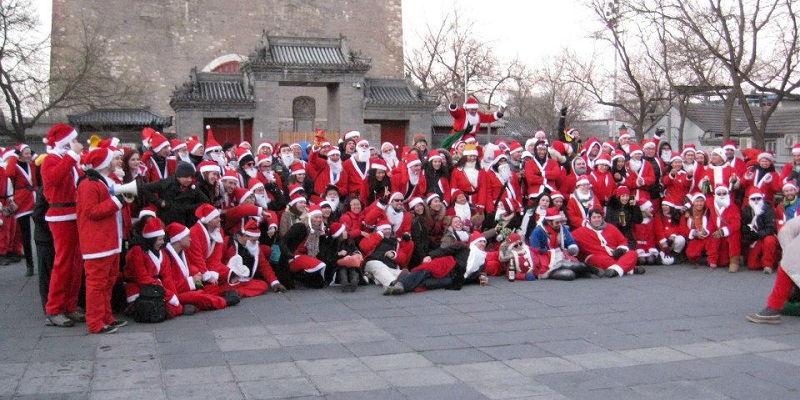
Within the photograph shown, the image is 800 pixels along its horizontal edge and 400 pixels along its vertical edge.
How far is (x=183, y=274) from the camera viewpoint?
8641mm

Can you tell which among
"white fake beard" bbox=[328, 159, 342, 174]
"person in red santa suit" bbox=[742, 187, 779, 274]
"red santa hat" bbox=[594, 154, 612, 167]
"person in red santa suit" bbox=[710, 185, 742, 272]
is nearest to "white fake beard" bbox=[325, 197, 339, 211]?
"white fake beard" bbox=[328, 159, 342, 174]

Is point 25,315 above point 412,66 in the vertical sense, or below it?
below

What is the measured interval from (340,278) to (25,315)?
3660 millimetres

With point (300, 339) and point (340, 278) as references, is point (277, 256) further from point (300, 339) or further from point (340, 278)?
point (300, 339)

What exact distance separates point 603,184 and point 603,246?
1.36 meters

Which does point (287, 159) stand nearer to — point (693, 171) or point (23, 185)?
point (23, 185)

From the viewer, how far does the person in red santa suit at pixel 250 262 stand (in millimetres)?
9484

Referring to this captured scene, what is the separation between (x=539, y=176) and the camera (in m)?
12.3

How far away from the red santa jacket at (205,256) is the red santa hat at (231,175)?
0.94 metres

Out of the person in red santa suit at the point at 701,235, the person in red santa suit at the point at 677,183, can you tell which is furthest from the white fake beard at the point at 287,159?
the person in red santa suit at the point at 701,235

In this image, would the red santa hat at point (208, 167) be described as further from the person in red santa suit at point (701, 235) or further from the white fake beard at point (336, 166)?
the person in red santa suit at point (701, 235)

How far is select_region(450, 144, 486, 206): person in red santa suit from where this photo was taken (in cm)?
1209

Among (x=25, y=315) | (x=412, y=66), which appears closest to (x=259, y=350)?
(x=25, y=315)

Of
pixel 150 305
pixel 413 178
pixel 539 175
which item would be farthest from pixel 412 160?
pixel 150 305
